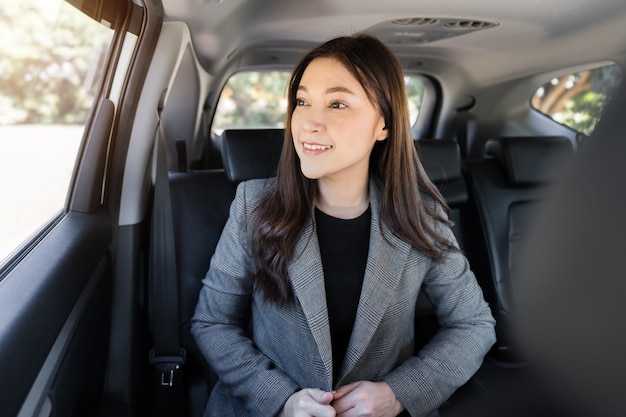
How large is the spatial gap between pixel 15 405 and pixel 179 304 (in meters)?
0.75

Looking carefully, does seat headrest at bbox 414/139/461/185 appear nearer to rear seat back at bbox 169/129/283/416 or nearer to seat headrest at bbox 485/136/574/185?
seat headrest at bbox 485/136/574/185

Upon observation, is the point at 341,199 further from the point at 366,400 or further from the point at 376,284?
Result: the point at 366,400

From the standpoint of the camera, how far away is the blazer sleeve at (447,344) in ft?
4.03

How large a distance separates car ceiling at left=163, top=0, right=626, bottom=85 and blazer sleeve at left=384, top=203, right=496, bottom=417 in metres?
0.95

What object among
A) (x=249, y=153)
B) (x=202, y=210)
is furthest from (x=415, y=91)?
(x=202, y=210)

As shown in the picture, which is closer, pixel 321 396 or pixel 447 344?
pixel 321 396

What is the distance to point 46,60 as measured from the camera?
1090 millimetres

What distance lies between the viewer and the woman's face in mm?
1209

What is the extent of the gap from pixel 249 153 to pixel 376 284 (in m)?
0.68

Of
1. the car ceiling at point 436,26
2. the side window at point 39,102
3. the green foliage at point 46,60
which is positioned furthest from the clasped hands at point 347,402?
the car ceiling at point 436,26

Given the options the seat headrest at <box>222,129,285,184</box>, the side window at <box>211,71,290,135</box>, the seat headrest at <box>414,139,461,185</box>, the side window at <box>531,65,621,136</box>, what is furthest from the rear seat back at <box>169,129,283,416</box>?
the side window at <box>531,65,621,136</box>

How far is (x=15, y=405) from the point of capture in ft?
2.83

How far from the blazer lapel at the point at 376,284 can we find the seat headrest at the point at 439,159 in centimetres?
75

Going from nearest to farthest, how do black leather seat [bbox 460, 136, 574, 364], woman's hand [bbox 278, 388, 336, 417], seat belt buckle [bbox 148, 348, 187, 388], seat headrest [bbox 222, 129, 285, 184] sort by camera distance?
woman's hand [bbox 278, 388, 336, 417], seat belt buckle [bbox 148, 348, 187, 388], seat headrest [bbox 222, 129, 285, 184], black leather seat [bbox 460, 136, 574, 364]
